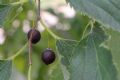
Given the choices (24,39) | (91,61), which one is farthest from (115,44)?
(24,39)

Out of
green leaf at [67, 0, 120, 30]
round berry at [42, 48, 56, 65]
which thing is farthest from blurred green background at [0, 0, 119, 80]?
green leaf at [67, 0, 120, 30]

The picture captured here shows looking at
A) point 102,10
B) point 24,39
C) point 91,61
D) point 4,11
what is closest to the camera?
point 102,10

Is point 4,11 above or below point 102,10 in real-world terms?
below

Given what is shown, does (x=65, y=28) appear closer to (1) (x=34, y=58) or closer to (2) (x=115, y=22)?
(1) (x=34, y=58)

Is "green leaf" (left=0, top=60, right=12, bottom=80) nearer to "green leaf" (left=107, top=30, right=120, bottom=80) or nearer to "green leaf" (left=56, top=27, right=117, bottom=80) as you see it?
"green leaf" (left=56, top=27, right=117, bottom=80)

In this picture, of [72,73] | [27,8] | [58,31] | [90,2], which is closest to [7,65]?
[72,73]

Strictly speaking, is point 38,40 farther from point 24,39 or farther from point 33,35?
point 24,39
